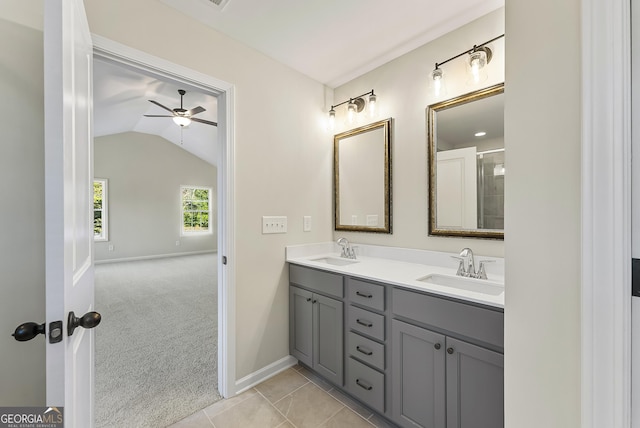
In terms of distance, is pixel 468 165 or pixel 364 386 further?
pixel 468 165

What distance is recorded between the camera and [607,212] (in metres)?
0.62

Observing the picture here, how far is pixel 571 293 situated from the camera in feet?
2.30

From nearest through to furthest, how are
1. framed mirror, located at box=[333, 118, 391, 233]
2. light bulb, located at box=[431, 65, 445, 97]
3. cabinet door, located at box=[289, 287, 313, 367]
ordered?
light bulb, located at box=[431, 65, 445, 97]
cabinet door, located at box=[289, 287, 313, 367]
framed mirror, located at box=[333, 118, 391, 233]

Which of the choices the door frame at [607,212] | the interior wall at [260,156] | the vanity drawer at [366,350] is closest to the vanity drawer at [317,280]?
the interior wall at [260,156]

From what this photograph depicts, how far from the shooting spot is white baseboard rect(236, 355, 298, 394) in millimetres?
1862

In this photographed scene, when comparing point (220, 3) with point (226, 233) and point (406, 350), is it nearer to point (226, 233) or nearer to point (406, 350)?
point (226, 233)

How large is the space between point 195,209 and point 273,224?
690cm

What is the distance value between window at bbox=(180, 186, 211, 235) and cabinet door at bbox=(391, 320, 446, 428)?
7.72m

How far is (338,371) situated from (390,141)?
1.75 metres

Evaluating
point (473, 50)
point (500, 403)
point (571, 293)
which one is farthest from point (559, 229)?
point (473, 50)

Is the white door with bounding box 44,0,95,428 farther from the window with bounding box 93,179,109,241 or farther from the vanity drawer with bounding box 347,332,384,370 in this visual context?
the window with bounding box 93,179,109,241

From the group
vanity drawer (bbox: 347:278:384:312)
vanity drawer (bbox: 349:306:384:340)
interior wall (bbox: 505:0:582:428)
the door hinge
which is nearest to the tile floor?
vanity drawer (bbox: 349:306:384:340)

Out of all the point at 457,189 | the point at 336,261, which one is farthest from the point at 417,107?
Answer: the point at 336,261

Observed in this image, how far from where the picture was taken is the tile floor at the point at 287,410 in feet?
5.09
